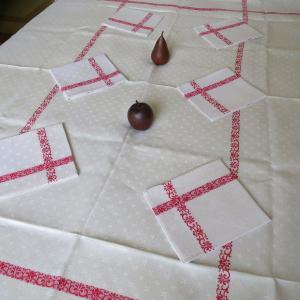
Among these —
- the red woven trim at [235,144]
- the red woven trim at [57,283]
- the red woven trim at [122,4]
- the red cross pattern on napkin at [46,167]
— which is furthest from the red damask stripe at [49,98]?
the red woven trim at [235,144]

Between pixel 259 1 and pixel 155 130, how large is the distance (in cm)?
100

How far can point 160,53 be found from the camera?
1.04 meters

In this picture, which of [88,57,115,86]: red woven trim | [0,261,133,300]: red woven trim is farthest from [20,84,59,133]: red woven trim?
[0,261,133,300]: red woven trim

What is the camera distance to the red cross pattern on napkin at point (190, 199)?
584 millimetres

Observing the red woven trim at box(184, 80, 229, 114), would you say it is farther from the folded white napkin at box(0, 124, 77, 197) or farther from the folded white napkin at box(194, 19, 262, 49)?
the folded white napkin at box(0, 124, 77, 197)

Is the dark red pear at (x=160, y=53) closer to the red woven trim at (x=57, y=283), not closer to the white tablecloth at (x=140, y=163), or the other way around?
the white tablecloth at (x=140, y=163)

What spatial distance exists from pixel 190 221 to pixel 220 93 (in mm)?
458

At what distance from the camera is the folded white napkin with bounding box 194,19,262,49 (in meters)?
1.16

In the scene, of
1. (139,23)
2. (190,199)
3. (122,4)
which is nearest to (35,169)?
(190,199)

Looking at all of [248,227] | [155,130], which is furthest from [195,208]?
[155,130]

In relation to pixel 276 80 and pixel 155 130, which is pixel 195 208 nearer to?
pixel 155 130

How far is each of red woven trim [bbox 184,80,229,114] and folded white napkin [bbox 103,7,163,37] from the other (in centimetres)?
40

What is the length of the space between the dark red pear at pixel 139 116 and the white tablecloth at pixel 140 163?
24 mm

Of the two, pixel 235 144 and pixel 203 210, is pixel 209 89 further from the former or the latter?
pixel 203 210
